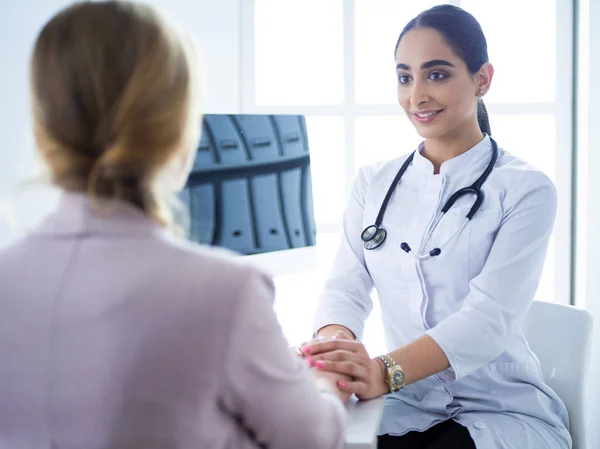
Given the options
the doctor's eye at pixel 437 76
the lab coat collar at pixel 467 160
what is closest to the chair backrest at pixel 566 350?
the lab coat collar at pixel 467 160

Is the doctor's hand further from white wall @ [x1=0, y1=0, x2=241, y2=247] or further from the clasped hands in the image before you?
white wall @ [x1=0, y1=0, x2=241, y2=247]

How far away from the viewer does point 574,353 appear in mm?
1596

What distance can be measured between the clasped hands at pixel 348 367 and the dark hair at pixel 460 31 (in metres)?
0.79

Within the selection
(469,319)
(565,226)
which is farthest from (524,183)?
(565,226)

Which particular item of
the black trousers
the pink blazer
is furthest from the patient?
the black trousers

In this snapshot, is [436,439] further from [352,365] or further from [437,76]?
[437,76]

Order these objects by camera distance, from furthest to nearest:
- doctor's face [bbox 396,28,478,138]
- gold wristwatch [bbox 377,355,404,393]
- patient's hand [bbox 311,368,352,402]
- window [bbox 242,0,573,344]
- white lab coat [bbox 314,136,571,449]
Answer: window [bbox 242,0,573,344] < doctor's face [bbox 396,28,478,138] < white lab coat [bbox 314,136,571,449] < gold wristwatch [bbox 377,355,404,393] < patient's hand [bbox 311,368,352,402]

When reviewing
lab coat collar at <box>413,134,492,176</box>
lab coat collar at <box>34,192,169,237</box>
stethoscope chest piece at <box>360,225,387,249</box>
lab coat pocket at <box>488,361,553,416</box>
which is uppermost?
lab coat collar at <box>413,134,492,176</box>

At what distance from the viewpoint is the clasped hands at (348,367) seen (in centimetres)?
119

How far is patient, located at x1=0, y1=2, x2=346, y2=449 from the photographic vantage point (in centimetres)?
66

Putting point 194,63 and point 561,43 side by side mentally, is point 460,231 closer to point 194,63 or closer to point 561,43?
point 194,63

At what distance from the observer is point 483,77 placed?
1656 millimetres

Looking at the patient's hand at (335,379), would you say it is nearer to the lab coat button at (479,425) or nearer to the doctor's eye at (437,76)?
the lab coat button at (479,425)

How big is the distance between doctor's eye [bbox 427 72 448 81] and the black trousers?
82cm
